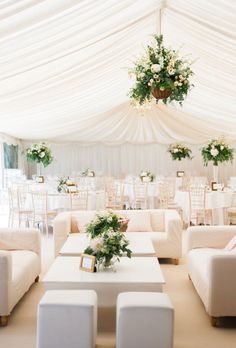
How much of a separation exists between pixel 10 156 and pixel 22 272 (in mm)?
11374

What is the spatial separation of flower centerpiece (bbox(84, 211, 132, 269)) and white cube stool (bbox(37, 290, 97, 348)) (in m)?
1.00

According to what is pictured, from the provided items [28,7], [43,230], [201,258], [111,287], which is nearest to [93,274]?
[111,287]

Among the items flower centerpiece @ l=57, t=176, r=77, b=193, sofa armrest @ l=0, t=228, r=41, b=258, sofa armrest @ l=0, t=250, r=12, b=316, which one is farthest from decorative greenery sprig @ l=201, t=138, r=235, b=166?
sofa armrest @ l=0, t=250, r=12, b=316

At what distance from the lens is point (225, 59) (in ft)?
20.7

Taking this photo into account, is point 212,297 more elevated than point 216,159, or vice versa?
point 216,159

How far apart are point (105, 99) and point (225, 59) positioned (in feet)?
16.7

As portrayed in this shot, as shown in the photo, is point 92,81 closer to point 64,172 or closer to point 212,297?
point 212,297

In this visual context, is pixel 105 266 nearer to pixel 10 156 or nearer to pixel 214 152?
pixel 214 152

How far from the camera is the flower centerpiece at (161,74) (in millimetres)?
5961

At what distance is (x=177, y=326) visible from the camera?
427 centimetres

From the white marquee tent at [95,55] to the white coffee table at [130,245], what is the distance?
238 cm

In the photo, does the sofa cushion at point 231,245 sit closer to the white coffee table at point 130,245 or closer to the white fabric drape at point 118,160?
the white coffee table at point 130,245

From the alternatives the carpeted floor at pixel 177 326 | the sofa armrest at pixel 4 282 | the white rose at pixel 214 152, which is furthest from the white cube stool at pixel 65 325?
the white rose at pixel 214 152

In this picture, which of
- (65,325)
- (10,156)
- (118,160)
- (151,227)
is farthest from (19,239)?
(118,160)
